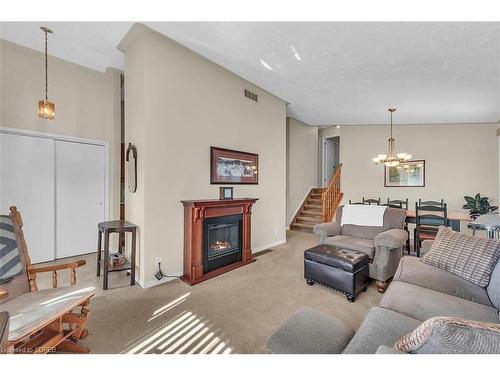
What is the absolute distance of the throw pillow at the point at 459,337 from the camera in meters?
0.70

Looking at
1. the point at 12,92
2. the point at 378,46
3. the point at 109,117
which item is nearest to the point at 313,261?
the point at 378,46

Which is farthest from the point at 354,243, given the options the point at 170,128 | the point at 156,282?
the point at 170,128

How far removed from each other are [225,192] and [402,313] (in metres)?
2.54

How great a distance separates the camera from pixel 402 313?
1467mm

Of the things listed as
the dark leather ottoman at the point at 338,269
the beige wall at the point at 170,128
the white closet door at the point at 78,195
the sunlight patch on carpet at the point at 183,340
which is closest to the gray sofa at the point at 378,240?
the dark leather ottoman at the point at 338,269

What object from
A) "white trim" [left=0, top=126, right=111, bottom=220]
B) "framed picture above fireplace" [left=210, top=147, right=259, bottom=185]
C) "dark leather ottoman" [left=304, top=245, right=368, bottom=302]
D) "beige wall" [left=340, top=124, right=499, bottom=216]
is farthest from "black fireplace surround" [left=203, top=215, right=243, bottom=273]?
"beige wall" [left=340, top=124, right=499, bottom=216]

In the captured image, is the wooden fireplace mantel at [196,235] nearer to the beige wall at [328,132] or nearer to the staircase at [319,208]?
the staircase at [319,208]

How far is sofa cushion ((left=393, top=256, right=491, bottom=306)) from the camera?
5.69ft

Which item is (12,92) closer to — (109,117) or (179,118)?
(109,117)

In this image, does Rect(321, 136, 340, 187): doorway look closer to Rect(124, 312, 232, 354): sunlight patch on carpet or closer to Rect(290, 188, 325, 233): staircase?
Rect(290, 188, 325, 233): staircase

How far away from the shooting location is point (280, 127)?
479 cm

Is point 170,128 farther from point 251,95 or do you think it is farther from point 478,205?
point 478,205

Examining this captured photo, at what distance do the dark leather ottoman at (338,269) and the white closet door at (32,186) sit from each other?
389 centimetres
